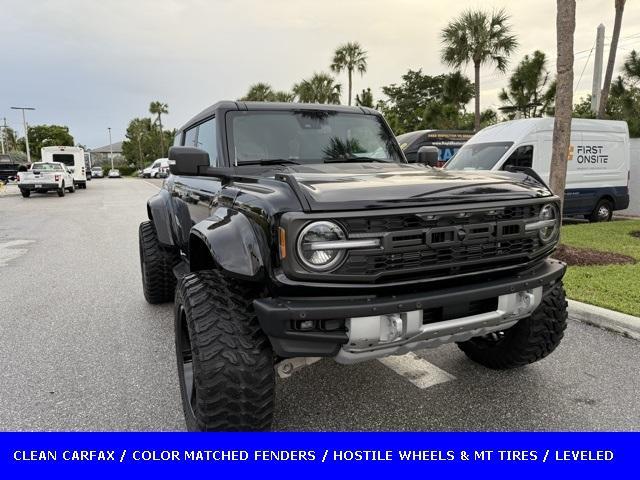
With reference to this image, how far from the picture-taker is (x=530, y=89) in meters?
24.5

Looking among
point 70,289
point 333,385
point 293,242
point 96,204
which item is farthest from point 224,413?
point 96,204

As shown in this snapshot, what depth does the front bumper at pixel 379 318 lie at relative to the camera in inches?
77.8

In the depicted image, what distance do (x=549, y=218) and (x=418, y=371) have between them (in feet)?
4.54

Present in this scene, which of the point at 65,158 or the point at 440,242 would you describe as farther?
the point at 65,158

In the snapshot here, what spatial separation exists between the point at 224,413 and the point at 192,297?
22.4 inches

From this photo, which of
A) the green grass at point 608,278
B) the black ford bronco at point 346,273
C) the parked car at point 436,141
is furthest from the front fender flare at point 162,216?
the parked car at point 436,141

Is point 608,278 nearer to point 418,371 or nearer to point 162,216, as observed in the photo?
point 418,371

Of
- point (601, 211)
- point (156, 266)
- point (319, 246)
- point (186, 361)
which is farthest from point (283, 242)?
point (601, 211)

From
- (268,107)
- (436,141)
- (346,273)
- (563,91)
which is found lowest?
(346,273)

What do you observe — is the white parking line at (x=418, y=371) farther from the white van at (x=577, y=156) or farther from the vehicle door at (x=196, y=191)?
the white van at (x=577, y=156)

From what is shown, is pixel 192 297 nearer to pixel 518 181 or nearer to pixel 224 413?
pixel 224 413

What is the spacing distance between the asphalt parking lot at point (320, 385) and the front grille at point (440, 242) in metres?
0.98

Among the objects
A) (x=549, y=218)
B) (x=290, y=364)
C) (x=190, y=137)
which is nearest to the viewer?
(x=290, y=364)

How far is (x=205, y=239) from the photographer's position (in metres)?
2.45
